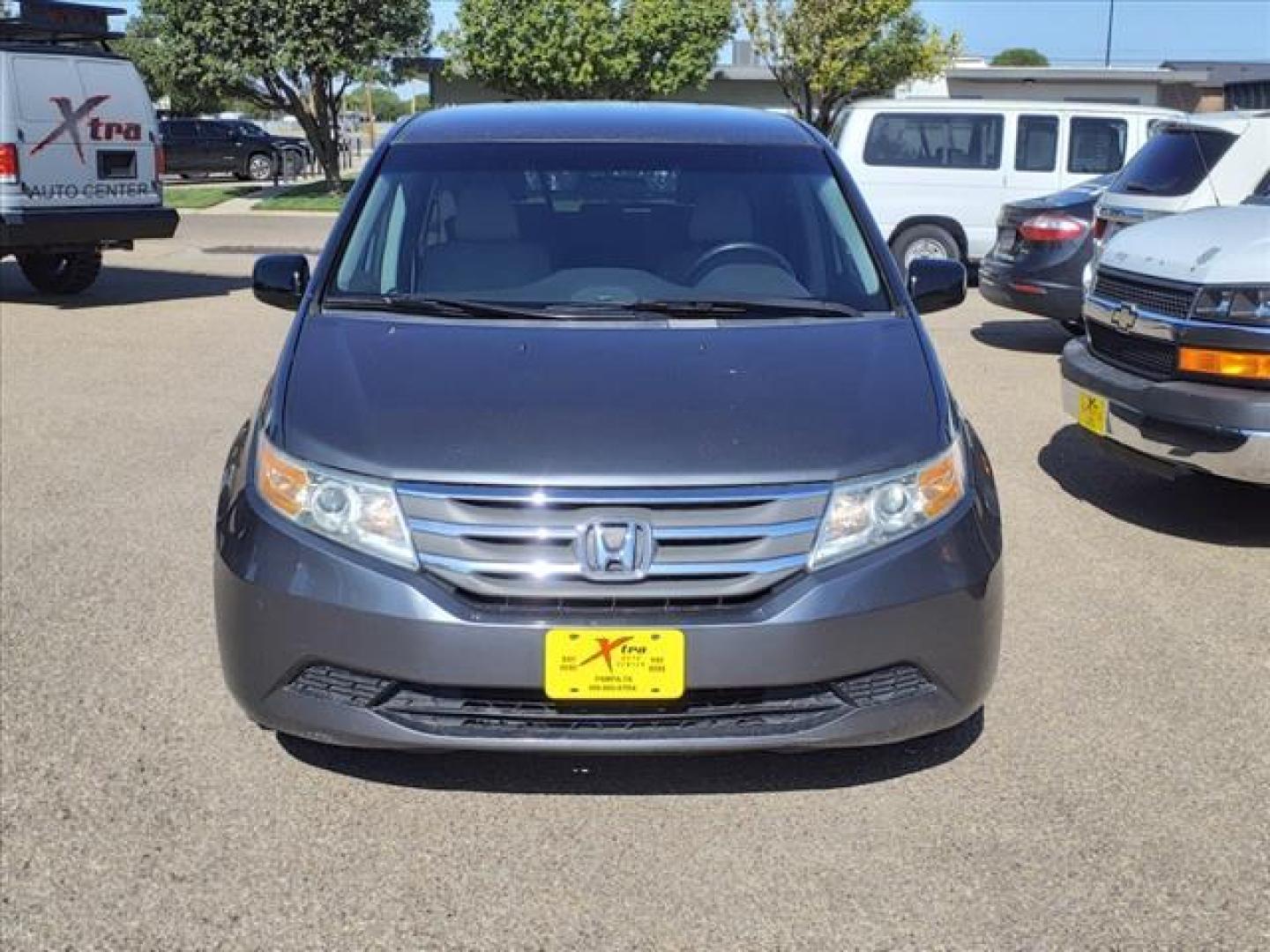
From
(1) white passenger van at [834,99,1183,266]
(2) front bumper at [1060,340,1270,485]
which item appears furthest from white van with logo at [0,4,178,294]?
(2) front bumper at [1060,340,1270,485]

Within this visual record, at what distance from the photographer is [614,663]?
305 cm

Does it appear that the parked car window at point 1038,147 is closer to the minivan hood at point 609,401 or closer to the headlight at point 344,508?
the minivan hood at point 609,401

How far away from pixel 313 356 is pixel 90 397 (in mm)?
5578

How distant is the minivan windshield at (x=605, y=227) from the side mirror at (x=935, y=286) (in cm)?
35

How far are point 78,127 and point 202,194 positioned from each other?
774 inches

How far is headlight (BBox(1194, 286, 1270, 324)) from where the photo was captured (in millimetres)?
5297

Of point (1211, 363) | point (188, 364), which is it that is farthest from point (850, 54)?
point (1211, 363)

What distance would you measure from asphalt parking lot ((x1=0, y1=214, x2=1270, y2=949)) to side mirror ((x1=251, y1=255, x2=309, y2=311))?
113 cm

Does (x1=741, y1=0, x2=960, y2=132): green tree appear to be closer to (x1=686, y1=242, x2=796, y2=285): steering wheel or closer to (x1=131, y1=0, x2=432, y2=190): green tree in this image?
(x1=131, y1=0, x2=432, y2=190): green tree

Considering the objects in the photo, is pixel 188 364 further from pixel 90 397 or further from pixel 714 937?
pixel 714 937

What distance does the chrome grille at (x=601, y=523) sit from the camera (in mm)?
3072

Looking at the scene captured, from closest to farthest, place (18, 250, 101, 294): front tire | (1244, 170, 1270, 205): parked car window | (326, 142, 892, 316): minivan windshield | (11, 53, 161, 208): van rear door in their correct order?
(326, 142, 892, 316): minivan windshield → (1244, 170, 1270, 205): parked car window → (11, 53, 161, 208): van rear door → (18, 250, 101, 294): front tire

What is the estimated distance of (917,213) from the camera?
14.0 meters

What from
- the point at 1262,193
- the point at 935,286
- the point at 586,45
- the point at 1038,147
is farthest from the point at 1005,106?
the point at 586,45
